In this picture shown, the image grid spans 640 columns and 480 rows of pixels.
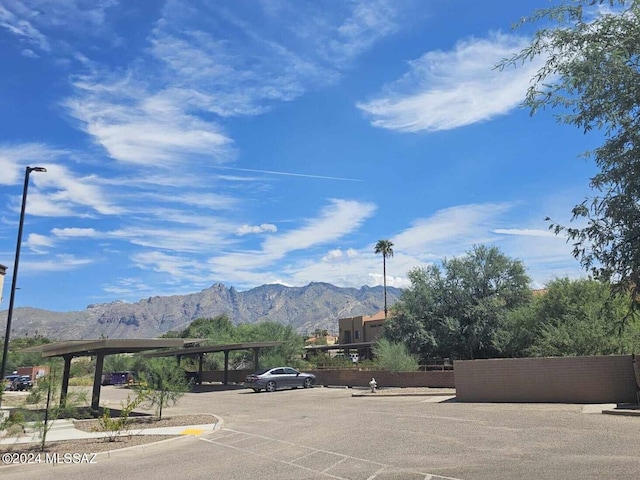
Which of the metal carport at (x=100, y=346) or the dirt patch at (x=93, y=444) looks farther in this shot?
the metal carport at (x=100, y=346)

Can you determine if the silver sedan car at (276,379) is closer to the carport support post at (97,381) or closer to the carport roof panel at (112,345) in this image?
the carport roof panel at (112,345)

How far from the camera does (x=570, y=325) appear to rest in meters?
26.8

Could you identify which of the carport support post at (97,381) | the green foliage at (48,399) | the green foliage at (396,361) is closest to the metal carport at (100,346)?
the carport support post at (97,381)

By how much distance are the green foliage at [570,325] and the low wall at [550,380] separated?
1.64m

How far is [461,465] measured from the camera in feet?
32.0

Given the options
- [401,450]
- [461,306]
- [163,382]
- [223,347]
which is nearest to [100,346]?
[163,382]

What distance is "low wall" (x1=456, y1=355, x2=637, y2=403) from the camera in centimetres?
1927

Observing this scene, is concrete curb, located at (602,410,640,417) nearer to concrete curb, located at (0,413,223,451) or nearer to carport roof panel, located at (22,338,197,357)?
concrete curb, located at (0,413,223,451)

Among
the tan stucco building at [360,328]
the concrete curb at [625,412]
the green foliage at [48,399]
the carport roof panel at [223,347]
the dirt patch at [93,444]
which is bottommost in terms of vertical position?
the dirt patch at [93,444]

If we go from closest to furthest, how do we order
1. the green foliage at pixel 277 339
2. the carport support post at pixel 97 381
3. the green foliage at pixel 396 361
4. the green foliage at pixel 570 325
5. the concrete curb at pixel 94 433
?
→ 1. the concrete curb at pixel 94 433
2. the carport support post at pixel 97 381
3. the green foliage at pixel 570 325
4. the green foliage at pixel 396 361
5. the green foliage at pixel 277 339

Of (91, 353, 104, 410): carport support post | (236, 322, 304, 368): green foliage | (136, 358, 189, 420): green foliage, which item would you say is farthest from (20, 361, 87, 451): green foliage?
(236, 322, 304, 368): green foliage

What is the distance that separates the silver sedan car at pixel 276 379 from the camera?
1352 inches

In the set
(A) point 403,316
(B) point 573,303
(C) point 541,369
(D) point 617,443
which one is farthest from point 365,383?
(D) point 617,443

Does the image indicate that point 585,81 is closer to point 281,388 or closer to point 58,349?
point 58,349
